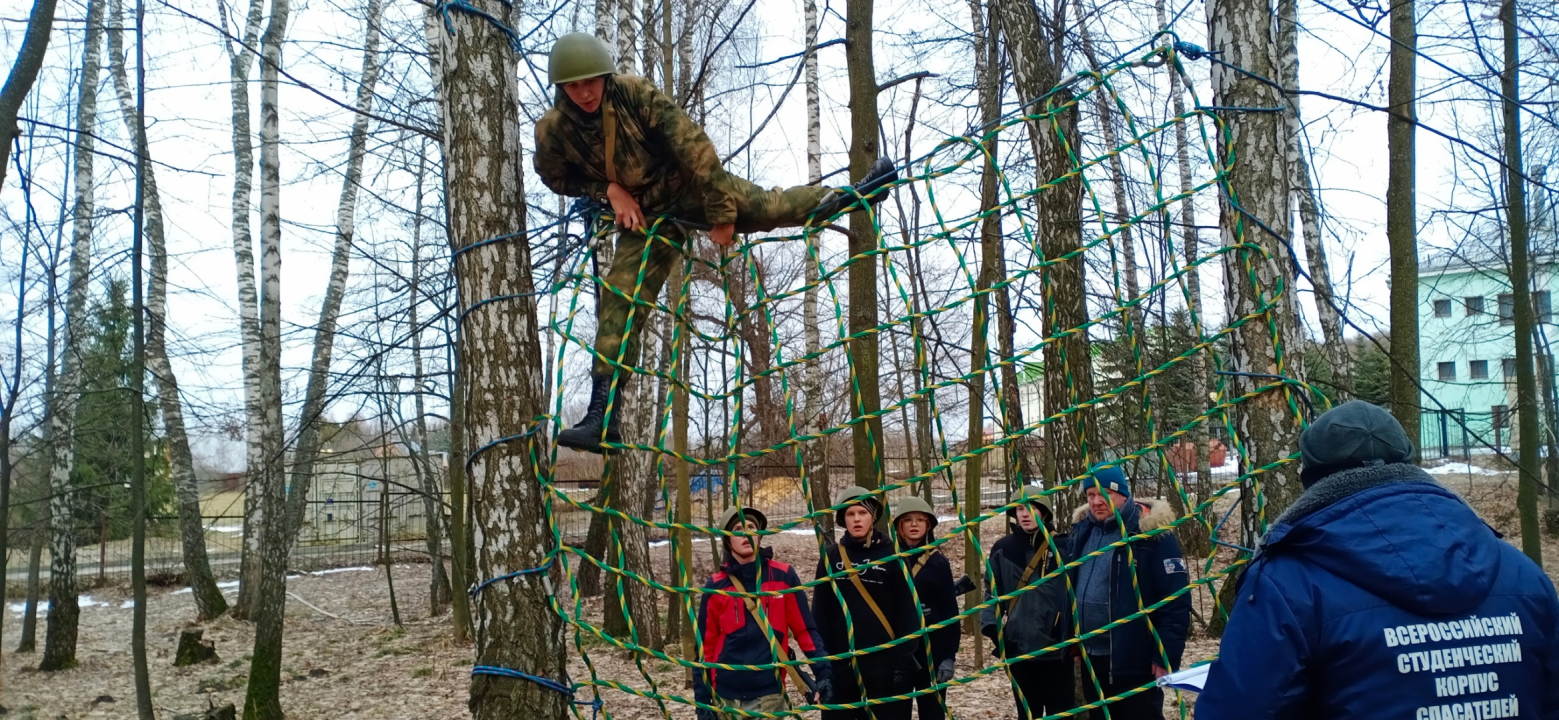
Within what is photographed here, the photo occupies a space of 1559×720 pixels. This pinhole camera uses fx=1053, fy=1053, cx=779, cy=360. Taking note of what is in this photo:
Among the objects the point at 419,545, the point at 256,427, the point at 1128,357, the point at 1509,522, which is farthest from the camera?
the point at 419,545

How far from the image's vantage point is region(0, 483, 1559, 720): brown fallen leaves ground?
20.4 ft

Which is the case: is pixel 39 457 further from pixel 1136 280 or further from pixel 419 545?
pixel 1136 280

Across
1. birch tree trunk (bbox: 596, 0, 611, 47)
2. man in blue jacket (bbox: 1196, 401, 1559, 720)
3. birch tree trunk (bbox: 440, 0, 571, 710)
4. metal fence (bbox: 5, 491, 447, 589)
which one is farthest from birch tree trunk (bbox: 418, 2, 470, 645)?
man in blue jacket (bbox: 1196, 401, 1559, 720)

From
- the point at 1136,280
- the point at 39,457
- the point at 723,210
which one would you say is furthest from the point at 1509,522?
the point at 39,457

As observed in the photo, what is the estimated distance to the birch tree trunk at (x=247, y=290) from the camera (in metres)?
9.09

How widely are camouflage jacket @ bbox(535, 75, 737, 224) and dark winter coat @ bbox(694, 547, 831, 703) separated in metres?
1.40

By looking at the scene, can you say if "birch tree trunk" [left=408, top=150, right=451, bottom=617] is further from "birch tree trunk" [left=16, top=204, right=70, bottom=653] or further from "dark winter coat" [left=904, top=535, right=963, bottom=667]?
"dark winter coat" [left=904, top=535, right=963, bottom=667]

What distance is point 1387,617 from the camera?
1.45 meters

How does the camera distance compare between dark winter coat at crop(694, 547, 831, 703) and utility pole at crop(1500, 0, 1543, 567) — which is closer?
dark winter coat at crop(694, 547, 831, 703)

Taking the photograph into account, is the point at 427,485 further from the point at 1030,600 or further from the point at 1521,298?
the point at 1521,298

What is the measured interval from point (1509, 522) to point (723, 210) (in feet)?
38.9

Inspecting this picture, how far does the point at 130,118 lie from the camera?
8.89 metres

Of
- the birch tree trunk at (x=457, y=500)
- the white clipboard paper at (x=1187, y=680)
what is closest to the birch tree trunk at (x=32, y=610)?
the birch tree trunk at (x=457, y=500)

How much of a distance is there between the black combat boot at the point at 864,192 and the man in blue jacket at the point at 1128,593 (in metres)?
1.13
